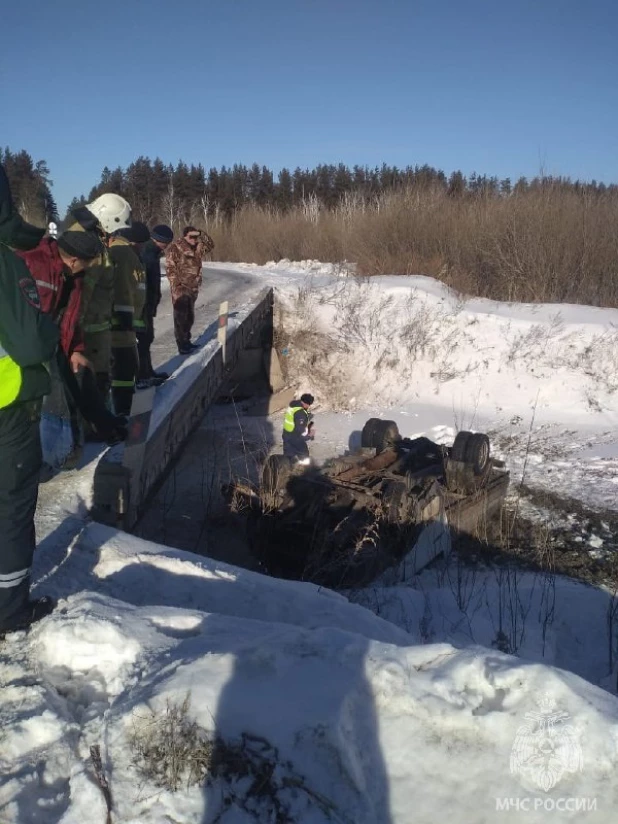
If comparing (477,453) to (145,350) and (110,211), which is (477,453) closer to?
(145,350)

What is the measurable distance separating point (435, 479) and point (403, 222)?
1176cm

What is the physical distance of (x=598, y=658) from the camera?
4.64 metres

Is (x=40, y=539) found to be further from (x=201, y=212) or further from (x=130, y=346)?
(x=201, y=212)

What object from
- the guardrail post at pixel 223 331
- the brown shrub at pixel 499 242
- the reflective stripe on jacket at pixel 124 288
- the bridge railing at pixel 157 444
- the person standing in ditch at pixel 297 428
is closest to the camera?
the bridge railing at pixel 157 444

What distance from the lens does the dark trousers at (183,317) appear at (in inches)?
324

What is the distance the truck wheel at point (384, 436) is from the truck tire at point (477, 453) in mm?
1177

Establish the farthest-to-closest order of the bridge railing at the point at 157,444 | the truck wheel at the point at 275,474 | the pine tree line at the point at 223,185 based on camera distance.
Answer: the pine tree line at the point at 223,185
the truck wheel at the point at 275,474
the bridge railing at the point at 157,444

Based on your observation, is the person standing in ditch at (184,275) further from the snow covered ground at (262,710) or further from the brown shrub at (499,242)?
the brown shrub at (499,242)

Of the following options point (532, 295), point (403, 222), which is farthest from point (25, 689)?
point (403, 222)

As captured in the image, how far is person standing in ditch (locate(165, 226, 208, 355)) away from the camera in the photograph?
8.27 m

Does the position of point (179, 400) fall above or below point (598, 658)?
above

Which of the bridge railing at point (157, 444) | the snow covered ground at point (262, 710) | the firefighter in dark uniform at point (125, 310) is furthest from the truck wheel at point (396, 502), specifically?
the firefighter in dark uniform at point (125, 310)

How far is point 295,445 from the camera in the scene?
7898mm

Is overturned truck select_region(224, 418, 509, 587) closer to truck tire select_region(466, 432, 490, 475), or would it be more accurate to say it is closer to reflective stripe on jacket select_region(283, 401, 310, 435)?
truck tire select_region(466, 432, 490, 475)
